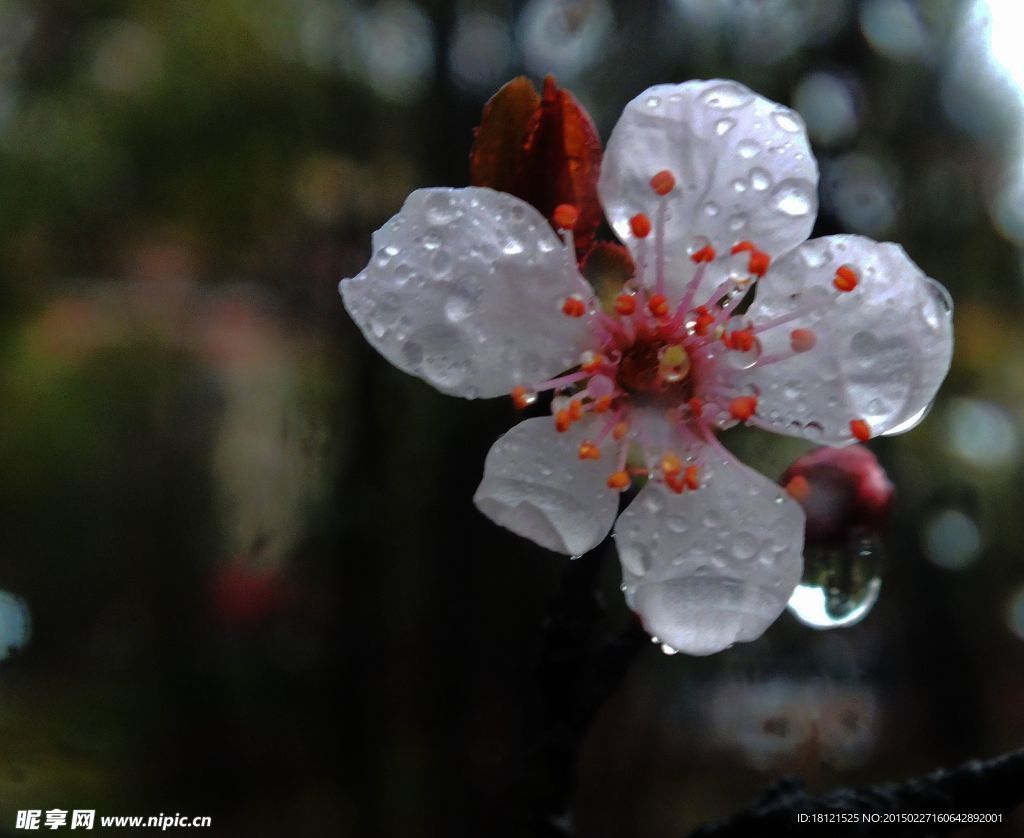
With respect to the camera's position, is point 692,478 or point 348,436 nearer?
point 692,478

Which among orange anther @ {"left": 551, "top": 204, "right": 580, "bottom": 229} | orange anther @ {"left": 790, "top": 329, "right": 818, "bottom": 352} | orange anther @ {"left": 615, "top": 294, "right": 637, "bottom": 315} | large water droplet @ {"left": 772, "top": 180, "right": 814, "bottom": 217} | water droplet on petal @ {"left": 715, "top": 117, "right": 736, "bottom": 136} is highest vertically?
water droplet on petal @ {"left": 715, "top": 117, "right": 736, "bottom": 136}

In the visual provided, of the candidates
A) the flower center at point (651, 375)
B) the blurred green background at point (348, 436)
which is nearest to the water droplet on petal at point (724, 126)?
the flower center at point (651, 375)

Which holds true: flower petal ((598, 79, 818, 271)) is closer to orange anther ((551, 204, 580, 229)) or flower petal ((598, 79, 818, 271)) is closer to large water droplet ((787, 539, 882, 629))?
orange anther ((551, 204, 580, 229))

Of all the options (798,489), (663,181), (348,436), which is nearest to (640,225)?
(663,181)

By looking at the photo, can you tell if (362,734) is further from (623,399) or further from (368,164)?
(623,399)

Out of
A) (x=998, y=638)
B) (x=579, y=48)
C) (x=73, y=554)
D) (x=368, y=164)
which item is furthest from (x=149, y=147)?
(x=998, y=638)

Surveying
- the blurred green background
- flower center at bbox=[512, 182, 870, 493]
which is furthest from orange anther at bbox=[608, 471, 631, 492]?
the blurred green background

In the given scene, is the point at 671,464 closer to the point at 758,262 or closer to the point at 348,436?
the point at 758,262
